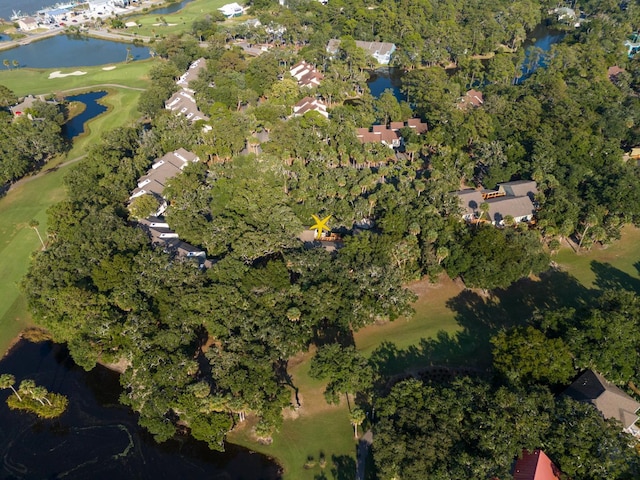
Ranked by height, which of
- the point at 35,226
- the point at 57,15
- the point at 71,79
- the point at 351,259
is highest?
the point at 57,15

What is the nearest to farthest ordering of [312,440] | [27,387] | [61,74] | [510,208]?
[312,440] → [27,387] → [510,208] → [61,74]

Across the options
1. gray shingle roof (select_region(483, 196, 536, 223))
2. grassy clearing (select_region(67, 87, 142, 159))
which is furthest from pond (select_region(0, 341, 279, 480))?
grassy clearing (select_region(67, 87, 142, 159))

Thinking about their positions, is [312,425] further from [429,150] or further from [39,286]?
[429,150]

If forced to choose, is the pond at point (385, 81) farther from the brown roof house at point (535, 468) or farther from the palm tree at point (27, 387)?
the palm tree at point (27, 387)

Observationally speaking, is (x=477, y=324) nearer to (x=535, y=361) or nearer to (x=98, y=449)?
(x=535, y=361)

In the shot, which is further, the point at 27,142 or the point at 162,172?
the point at 27,142

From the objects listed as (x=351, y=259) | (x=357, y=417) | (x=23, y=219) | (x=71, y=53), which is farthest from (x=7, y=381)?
(x=71, y=53)

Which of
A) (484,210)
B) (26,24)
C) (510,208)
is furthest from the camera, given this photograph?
(26,24)
